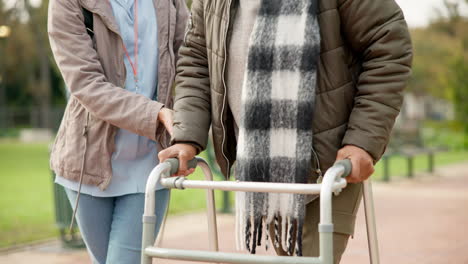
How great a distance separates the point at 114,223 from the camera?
3080 mm

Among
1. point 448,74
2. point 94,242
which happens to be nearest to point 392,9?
point 94,242

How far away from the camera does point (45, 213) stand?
9711 mm

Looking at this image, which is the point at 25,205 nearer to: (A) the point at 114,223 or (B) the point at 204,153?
(B) the point at 204,153

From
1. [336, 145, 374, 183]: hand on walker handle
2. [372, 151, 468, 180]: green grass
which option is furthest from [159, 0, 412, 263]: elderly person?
[372, 151, 468, 180]: green grass

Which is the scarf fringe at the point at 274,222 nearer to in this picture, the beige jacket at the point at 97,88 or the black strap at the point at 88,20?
the beige jacket at the point at 97,88

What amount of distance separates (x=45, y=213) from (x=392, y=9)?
797 cm

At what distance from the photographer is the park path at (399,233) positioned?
6422 millimetres

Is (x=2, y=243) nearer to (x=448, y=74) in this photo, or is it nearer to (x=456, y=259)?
(x=456, y=259)

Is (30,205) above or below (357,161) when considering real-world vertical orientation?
below

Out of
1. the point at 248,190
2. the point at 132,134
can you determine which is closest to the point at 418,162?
the point at 132,134

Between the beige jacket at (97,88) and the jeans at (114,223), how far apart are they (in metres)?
0.12

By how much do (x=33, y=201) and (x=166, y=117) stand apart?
859cm

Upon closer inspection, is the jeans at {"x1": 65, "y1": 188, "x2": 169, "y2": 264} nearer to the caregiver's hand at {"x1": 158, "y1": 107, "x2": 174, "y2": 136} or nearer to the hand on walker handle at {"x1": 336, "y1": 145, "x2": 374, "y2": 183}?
the caregiver's hand at {"x1": 158, "y1": 107, "x2": 174, "y2": 136}

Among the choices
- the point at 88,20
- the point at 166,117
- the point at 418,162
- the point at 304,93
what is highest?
the point at 88,20
